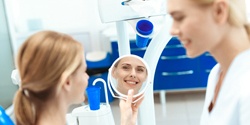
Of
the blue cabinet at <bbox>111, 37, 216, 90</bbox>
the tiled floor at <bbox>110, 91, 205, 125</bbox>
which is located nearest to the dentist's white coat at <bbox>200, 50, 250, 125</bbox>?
the tiled floor at <bbox>110, 91, 205, 125</bbox>

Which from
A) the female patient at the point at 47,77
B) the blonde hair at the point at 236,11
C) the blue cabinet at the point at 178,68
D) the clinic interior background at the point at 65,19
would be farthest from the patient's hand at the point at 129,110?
the clinic interior background at the point at 65,19

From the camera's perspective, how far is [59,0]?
355 cm

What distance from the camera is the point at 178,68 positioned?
10.3 feet

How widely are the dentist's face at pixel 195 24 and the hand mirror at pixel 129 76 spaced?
0.30 metres

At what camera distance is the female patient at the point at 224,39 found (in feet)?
2.34

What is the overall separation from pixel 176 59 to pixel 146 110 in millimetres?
1979

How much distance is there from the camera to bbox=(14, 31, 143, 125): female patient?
81 cm

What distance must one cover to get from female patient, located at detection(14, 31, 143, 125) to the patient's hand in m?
0.21

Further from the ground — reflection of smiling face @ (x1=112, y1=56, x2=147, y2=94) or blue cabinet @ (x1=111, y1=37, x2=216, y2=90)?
reflection of smiling face @ (x1=112, y1=56, x2=147, y2=94)

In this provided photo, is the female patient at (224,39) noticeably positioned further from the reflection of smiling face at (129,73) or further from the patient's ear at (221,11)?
the reflection of smiling face at (129,73)

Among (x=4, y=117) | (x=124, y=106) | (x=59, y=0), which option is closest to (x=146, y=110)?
(x=124, y=106)

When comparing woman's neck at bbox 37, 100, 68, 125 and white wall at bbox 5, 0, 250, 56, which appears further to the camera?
white wall at bbox 5, 0, 250, 56

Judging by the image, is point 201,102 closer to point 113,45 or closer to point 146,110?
point 113,45

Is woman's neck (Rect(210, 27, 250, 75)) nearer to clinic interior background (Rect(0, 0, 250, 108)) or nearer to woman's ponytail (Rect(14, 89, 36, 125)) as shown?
woman's ponytail (Rect(14, 89, 36, 125))
